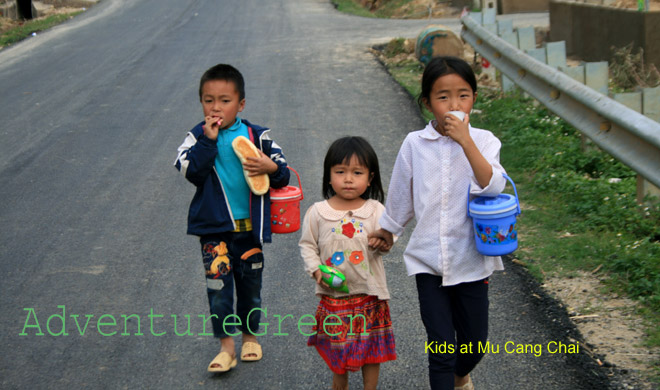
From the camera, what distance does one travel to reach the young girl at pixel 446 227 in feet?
10.9

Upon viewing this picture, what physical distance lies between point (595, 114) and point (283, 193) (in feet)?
9.47

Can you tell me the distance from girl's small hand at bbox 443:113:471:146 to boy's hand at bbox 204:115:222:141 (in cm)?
125

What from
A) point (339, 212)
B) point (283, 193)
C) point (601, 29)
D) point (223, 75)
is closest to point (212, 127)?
point (223, 75)

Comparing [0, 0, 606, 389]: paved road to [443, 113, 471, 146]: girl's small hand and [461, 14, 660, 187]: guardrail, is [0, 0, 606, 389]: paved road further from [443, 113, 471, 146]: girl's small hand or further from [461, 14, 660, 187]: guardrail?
[443, 113, 471, 146]: girl's small hand

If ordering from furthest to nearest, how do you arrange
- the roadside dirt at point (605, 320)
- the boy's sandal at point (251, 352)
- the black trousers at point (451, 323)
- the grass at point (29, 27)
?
1. the grass at point (29, 27)
2. the boy's sandal at point (251, 352)
3. the roadside dirt at point (605, 320)
4. the black trousers at point (451, 323)

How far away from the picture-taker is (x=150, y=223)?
6430mm

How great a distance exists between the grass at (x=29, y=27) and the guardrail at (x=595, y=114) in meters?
13.8

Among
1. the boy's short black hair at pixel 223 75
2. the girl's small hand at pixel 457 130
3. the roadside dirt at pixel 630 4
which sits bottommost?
the roadside dirt at pixel 630 4

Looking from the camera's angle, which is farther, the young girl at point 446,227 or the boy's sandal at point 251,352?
the boy's sandal at point 251,352

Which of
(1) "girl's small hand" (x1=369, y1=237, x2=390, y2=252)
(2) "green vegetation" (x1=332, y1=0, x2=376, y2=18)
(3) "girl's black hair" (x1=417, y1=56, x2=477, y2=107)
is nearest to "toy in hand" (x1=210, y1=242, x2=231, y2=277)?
(1) "girl's small hand" (x1=369, y1=237, x2=390, y2=252)

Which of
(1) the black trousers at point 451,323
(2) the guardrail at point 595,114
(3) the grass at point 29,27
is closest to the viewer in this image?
(1) the black trousers at point 451,323

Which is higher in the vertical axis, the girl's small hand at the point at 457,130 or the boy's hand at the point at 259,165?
the girl's small hand at the point at 457,130

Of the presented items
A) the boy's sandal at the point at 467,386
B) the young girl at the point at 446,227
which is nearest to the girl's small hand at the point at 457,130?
the young girl at the point at 446,227

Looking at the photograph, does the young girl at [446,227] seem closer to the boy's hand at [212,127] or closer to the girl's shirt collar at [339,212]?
the girl's shirt collar at [339,212]
